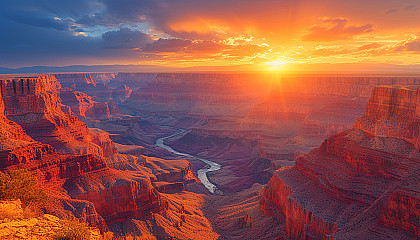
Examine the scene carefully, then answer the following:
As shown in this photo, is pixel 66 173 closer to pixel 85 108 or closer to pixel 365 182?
pixel 365 182

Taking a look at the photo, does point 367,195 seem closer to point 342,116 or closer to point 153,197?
point 153,197

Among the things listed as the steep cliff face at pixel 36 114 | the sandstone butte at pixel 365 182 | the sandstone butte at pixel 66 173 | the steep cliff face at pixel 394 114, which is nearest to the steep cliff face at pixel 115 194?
the sandstone butte at pixel 66 173

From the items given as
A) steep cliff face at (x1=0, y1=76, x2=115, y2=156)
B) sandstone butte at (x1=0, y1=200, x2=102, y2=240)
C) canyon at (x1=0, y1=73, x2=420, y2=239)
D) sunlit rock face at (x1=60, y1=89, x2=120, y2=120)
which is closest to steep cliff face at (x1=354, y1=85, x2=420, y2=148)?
canyon at (x1=0, y1=73, x2=420, y2=239)

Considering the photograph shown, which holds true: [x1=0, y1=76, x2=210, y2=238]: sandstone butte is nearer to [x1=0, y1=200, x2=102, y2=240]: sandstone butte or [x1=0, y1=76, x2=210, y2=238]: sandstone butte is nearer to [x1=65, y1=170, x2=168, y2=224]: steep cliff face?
[x1=65, y1=170, x2=168, y2=224]: steep cliff face

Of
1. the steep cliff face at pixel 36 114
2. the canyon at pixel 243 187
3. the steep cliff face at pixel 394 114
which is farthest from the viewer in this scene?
the steep cliff face at pixel 36 114

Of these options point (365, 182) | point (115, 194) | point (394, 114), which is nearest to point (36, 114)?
point (115, 194)

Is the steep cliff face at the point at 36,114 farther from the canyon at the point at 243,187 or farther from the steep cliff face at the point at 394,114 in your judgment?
the steep cliff face at the point at 394,114
